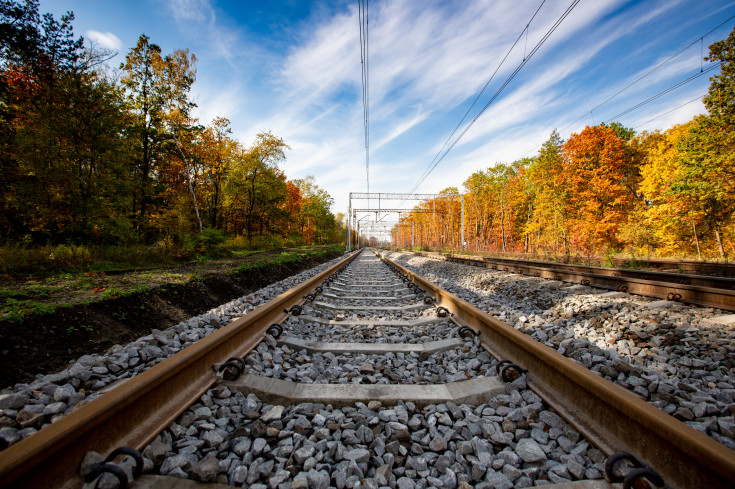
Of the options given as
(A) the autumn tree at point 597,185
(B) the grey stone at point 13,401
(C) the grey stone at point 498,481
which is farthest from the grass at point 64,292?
(A) the autumn tree at point 597,185

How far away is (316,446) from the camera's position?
141 cm

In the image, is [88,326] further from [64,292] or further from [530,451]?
[530,451]

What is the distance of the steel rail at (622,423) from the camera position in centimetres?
98

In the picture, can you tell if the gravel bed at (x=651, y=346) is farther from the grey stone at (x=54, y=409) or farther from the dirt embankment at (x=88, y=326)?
the dirt embankment at (x=88, y=326)

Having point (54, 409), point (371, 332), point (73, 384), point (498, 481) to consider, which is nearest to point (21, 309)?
point (73, 384)

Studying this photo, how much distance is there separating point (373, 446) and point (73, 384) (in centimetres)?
197

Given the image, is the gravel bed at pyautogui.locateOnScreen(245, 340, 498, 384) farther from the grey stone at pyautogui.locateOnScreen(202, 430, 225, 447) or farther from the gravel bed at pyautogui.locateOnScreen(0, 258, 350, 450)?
the gravel bed at pyautogui.locateOnScreen(0, 258, 350, 450)

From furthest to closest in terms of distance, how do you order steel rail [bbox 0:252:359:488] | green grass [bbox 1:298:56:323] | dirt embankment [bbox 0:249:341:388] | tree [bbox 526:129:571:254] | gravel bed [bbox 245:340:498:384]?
tree [bbox 526:129:571:254], green grass [bbox 1:298:56:323], dirt embankment [bbox 0:249:341:388], gravel bed [bbox 245:340:498:384], steel rail [bbox 0:252:359:488]

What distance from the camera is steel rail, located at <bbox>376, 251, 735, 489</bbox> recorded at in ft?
3.21

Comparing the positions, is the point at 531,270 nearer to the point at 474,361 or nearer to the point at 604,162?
the point at 474,361

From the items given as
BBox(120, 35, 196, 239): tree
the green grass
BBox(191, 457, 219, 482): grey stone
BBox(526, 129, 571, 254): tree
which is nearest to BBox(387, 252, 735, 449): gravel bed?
BBox(191, 457, 219, 482): grey stone

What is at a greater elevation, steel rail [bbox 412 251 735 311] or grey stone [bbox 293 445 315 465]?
steel rail [bbox 412 251 735 311]

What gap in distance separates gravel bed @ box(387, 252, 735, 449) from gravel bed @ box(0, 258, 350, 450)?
10.9 ft

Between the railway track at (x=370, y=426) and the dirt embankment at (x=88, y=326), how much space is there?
1.53 metres
